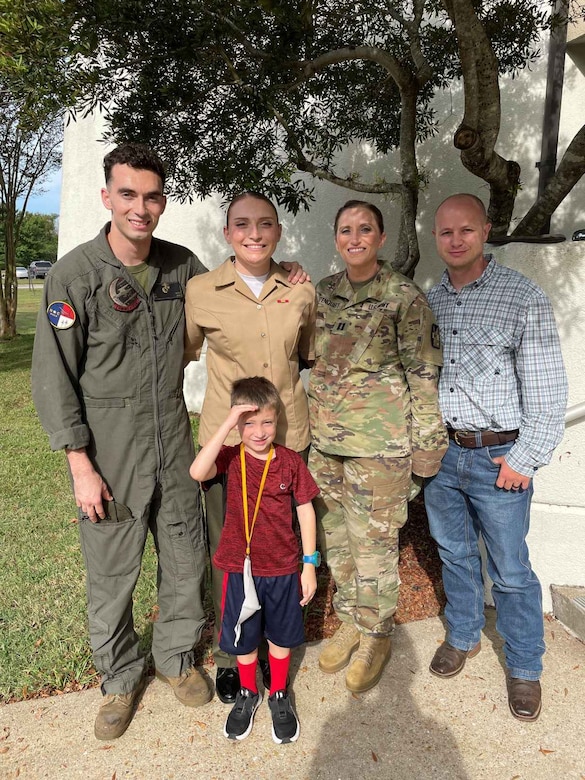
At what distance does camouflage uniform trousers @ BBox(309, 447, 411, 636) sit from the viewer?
2.70 metres

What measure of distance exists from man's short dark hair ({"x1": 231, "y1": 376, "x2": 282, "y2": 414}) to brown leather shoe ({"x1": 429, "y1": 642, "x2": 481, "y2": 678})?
62.0 inches

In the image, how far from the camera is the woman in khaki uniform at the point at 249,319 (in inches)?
100

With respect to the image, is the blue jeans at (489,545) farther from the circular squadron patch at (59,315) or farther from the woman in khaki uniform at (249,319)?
the circular squadron patch at (59,315)

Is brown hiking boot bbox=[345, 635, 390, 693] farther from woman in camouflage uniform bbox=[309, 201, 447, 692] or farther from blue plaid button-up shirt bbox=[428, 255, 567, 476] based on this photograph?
blue plaid button-up shirt bbox=[428, 255, 567, 476]

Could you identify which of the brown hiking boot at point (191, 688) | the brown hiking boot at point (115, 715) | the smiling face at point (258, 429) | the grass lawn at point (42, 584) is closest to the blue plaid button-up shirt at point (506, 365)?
the smiling face at point (258, 429)

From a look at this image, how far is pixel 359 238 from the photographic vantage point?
259 centimetres

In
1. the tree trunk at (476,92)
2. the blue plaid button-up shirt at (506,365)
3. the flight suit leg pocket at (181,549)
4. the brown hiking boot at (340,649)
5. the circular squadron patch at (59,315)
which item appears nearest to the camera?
the circular squadron patch at (59,315)

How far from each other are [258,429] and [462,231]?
121 cm

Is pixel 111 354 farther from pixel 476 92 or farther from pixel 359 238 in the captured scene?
pixel 476 92

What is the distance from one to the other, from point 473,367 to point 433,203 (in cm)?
380

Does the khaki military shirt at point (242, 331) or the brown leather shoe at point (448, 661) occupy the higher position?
the khaki military shirt at point (242, 331)

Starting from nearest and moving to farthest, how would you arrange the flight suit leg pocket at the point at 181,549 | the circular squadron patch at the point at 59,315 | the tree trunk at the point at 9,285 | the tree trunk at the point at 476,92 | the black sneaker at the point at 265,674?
the circular squadron patch at the point at 59,315
the flight suit leg pocket at the point at 181,549
the black sneaker at the point at 265,674
the tree trunk at the point at 476,92
the tree trunk at the point at 9,285

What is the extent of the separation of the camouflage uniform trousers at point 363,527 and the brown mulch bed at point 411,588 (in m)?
0.43

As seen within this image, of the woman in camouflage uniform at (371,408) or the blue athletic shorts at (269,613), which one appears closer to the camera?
the blue athletic shorts at (269,613)
